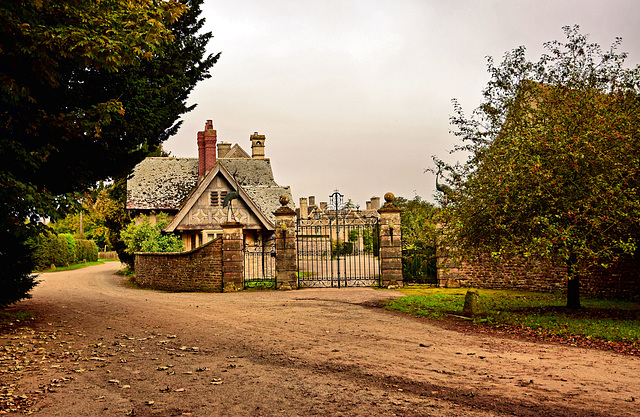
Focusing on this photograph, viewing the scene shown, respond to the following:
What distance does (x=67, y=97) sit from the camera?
10531 millimetres

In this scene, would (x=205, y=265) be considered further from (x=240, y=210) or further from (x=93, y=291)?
(x=240, y=210)

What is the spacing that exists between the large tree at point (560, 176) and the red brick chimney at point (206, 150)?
1892 cm

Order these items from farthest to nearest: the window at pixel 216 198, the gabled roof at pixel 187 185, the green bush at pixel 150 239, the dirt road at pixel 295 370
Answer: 1. the window at pixel 216 198
2. the gabled roof at pixel 187 185
3. the green bush at pixel 150 239
4. the dirt road at pixel 295 370

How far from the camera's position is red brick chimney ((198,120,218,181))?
28.6 meters

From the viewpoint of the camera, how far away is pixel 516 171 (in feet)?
34.7

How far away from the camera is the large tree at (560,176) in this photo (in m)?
9.85

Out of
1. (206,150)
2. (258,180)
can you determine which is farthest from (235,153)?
(206,150)

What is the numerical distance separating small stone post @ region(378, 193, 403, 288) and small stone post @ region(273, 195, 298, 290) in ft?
10.1

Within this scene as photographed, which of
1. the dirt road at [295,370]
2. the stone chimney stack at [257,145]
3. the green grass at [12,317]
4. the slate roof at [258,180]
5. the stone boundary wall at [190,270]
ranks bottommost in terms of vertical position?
the dirt road at [295,370]

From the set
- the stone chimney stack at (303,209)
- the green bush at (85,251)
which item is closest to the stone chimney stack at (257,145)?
the green bush at (85,251)

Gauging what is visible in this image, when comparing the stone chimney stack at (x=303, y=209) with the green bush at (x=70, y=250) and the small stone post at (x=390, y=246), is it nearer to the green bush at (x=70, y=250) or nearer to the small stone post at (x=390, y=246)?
the green bush at (x=70, y=250)

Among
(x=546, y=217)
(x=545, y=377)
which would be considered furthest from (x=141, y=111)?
(x=545, y=377)

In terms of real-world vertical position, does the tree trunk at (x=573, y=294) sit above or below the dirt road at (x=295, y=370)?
above

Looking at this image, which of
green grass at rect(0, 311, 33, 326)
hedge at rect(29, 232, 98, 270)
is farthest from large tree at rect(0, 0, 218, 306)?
hedge at rect(29, 232, 98, 270)
